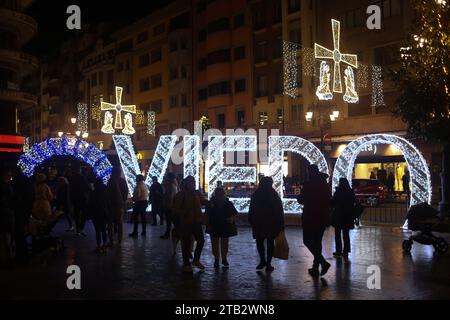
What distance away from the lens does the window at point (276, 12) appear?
47250 millimetres

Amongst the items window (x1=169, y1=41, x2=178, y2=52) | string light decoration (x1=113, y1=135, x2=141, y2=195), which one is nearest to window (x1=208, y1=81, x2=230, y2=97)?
window (x1=169, y1=41, x2=178, y2=52)

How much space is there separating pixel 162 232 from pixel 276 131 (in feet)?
92.7

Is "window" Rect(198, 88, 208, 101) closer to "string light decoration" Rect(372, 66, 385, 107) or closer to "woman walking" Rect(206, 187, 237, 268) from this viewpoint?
"string light decoration" Rect(372, 66, 385, 107)

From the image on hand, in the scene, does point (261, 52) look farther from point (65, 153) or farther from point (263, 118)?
point (65, 153)

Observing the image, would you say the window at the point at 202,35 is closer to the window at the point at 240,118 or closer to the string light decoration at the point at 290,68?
the window at the point at 240,118

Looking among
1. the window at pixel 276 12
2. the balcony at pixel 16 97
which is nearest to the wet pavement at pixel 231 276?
the balcony at pixel 16 97

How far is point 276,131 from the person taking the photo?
46.1 meters

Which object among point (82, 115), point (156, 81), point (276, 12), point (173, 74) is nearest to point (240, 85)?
point (276, 12)

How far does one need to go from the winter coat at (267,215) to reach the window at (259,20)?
128ft

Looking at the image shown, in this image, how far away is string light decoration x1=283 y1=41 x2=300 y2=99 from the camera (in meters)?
43.9

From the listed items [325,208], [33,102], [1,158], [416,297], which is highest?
[33,102]
